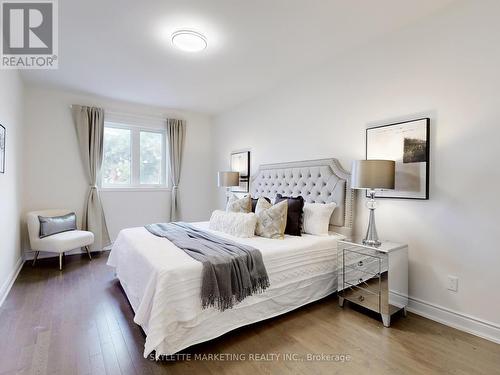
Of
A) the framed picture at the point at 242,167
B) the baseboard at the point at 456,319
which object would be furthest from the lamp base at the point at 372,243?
the framed picture at the point at 242,167

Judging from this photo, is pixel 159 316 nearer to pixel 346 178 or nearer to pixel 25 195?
pixel 346 178

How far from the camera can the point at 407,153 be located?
97.3 inches

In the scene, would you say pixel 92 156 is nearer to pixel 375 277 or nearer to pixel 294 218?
pixel 294 218

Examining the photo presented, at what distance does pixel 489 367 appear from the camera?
1720 mm

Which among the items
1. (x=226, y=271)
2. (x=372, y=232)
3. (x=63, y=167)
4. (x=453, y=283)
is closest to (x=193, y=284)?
(x=226, y=271)

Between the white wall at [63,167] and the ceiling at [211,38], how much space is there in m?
0.37

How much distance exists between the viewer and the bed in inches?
70.4

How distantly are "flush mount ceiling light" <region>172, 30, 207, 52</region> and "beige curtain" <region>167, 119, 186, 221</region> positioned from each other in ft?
8.47

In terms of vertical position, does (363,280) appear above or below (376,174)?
below

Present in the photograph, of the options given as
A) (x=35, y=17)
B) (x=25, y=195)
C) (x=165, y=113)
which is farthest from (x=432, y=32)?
(x=25, y=195)

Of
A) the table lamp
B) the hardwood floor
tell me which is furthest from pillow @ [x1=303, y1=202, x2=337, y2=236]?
the hardwood floor

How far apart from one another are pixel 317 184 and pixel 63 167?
405cm

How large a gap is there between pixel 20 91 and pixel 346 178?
179 inches

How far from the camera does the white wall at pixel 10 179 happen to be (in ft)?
8.95
